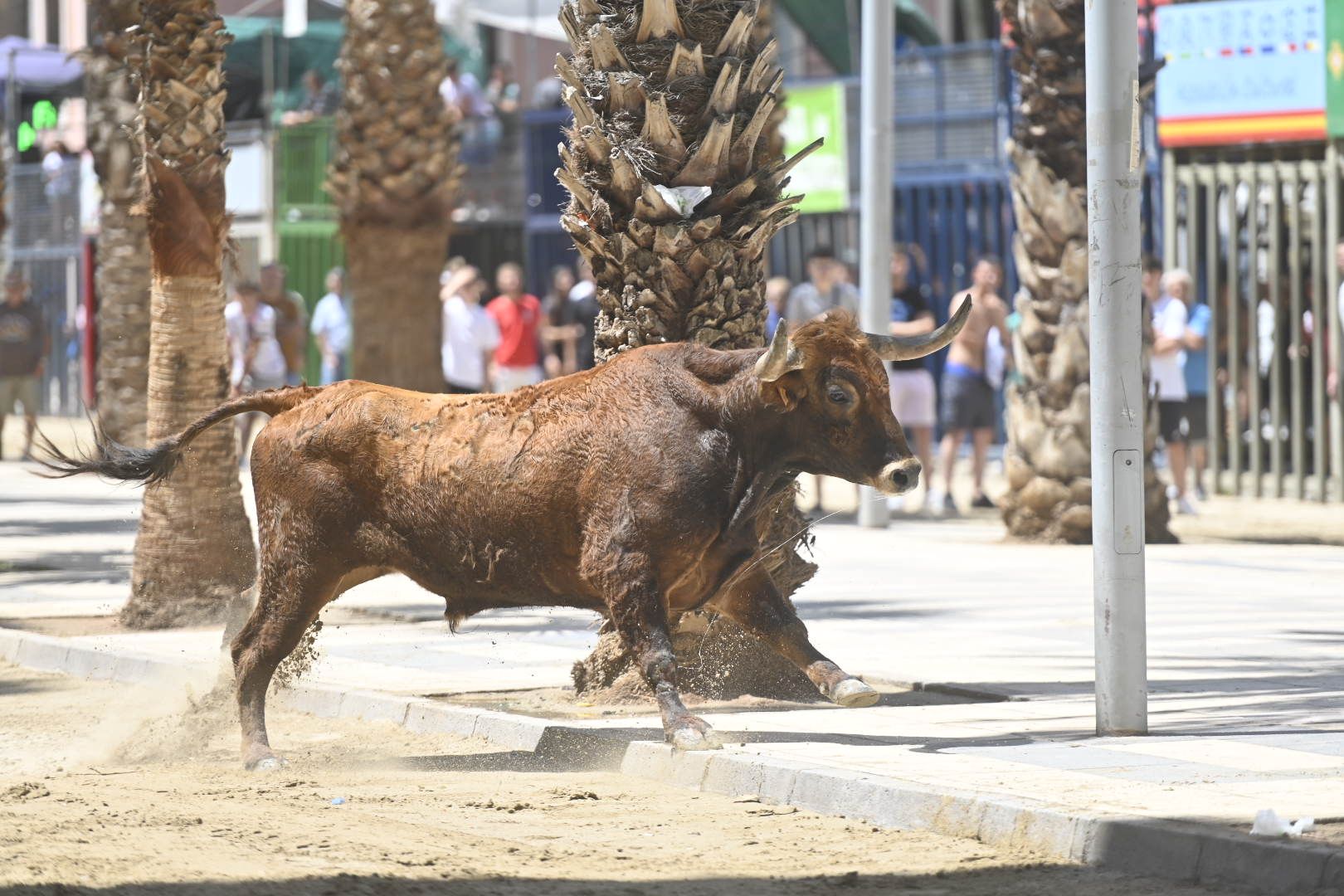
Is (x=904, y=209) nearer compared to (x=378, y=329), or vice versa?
(x=378, y=329)

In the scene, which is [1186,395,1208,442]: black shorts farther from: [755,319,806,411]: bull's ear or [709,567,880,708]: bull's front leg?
[755,319,806,411]: bull's ear

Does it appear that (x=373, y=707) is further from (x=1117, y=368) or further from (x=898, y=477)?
(x=1117, y=368)

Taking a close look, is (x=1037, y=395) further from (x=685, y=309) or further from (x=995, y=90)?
(x=995, y=90)

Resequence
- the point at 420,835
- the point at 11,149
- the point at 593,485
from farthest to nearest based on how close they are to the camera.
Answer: the point at 11,149 < the point at 593,485 < the point at 420,835

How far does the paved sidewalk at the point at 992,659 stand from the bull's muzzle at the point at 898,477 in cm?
93

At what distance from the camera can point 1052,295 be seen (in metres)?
16.0

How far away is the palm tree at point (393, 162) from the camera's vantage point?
2077 centimetres

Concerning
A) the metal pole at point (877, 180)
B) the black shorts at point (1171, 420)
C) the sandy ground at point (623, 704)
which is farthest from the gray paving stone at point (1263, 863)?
the black shorts at point (1171, 420)

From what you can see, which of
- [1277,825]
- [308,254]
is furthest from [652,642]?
[308,254]

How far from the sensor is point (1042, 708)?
341 inches

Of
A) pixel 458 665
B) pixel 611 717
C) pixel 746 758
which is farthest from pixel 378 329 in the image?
pixel 746 758

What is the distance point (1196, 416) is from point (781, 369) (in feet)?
38.7

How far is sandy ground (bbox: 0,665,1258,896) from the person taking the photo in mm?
5961

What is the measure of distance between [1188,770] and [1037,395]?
30.2 feet
